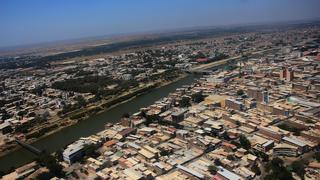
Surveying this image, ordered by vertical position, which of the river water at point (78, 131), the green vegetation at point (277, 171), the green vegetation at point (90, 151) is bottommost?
the river water at point (78, 131)

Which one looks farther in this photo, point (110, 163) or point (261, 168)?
point (110, 163)

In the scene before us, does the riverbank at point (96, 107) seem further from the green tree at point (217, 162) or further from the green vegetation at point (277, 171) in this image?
the green vegetation at point (277, 171)

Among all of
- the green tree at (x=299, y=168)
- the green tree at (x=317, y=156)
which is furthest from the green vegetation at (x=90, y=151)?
the green tree at (x=317, y=156)

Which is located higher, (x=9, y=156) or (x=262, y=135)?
(x=262, y=135)

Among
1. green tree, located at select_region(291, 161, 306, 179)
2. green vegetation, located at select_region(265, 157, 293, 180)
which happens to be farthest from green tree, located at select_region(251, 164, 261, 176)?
green tree, located at select_region(291, 161, 306, 179)

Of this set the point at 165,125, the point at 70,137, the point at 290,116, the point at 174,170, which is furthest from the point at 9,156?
the point at 290,116

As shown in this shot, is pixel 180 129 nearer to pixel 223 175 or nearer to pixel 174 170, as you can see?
pixel 174 170

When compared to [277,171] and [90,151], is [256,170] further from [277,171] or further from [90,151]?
[90,151]
